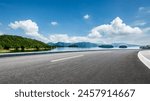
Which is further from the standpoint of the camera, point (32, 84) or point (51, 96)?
point (32, 84)

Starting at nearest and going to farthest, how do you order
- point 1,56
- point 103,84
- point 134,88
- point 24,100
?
point 24,100
point 134,88
point 103,84
point 1,56

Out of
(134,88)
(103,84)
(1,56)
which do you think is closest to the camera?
(134,88)

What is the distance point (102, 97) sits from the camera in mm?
5844

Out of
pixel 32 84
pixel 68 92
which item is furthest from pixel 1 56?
pixel 68 92

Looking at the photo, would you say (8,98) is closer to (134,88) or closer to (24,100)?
(24,100)

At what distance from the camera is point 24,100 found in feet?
18.4

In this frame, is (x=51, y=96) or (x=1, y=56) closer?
(x=51, y=96)

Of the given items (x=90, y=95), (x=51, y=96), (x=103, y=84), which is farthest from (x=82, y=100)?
(x=103, y=84)

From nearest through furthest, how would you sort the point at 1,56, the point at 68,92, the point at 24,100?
1. the point at 24,100
2. the point at 68,92
3. the point at 1,56

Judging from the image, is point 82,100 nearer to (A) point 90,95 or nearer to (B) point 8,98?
(A) point 90,95

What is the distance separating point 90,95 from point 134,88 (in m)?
1.55

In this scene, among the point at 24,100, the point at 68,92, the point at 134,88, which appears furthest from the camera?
the point at 134,88

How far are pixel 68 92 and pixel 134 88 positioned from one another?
2002mm

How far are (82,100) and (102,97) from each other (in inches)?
21.3
